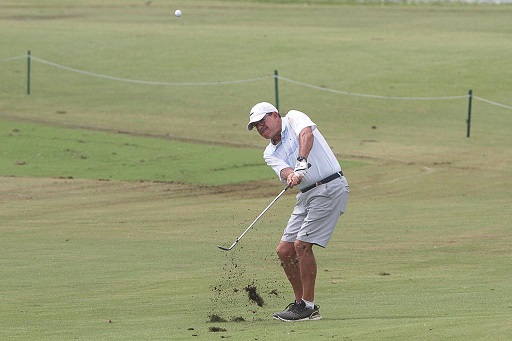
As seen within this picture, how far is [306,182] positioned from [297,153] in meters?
0.29

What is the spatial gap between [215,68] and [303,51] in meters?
4.12

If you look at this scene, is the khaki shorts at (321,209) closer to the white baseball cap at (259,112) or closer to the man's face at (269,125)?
the man's face at (269,125)

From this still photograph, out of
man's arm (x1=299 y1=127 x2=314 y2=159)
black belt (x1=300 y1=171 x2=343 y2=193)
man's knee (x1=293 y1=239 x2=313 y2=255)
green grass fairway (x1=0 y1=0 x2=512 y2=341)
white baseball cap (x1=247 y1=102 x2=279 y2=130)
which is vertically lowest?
green grass fairway (x1=0 y1=0 x2=512 y2=341)

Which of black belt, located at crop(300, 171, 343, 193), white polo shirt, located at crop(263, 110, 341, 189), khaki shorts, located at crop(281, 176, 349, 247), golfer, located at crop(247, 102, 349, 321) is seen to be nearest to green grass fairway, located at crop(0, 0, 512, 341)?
golfer, located at crop(247, 102, 349, 321)

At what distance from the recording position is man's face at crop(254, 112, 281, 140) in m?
11.6

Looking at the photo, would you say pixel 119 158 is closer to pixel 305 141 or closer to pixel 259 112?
pixel 259 112

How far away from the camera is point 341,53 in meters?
44.2

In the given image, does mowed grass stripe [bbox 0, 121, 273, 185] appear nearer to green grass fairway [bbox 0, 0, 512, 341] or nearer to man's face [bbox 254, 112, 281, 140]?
green grass fairway [bbox 0, 0, 512, 341]

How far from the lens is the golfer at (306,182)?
1159 cm

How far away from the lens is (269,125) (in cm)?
1160

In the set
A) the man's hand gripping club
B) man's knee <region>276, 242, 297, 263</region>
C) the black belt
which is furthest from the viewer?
man's knee <region>276, 242, 297, 263</region>

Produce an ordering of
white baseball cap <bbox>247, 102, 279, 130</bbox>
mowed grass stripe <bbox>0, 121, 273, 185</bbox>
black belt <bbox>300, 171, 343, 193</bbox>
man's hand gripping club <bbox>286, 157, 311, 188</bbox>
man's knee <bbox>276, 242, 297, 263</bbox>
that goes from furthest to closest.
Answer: mowed grass stripe <bbox>0, 121, 273, 185</bbox> → man's knee <bbox>276, 242, 297, 263</bbox> → black belt <bbox>300, 171, 343, 193</bbox> → white baseball cap <bbox>247, 102, 279, 130</bbox> → man's hand gripping club <bbox>286, 157, 311, 188</bbox>

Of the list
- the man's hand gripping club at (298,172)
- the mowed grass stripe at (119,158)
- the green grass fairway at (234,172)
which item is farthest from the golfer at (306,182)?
the mowed grass stripe at (119,158)

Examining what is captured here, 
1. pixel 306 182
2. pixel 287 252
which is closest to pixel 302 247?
pixel 287 252
